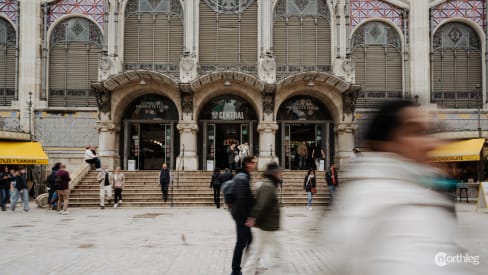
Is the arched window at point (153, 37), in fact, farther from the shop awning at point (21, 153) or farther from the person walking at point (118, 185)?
the person walking at point (118, 185)

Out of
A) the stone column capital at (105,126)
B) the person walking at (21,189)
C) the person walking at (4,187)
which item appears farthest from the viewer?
the stone column capital at (105,126)

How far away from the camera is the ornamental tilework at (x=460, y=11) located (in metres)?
29.4

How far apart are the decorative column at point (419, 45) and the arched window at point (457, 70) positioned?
603mm

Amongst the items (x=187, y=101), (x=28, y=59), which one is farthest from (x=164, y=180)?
(x=28, y=59)

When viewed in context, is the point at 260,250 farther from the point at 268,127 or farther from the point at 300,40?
the point at 300,40

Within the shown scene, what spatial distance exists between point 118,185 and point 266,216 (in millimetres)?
15001

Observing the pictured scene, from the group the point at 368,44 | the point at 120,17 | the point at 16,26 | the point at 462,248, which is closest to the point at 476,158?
the point at 368,44

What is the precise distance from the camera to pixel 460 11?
29484 millimetres

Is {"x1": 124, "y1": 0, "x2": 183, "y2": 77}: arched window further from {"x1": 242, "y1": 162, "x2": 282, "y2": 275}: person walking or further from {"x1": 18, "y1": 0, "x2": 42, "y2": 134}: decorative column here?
{"x1": 242, "y1": 162, "x2": 282, "y2": 275}: person walking

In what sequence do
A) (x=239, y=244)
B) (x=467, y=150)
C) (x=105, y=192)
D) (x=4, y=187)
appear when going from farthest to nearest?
(x=467, y=150), (x=105, y=192), (x=4, y=187), (x=239, y=244)

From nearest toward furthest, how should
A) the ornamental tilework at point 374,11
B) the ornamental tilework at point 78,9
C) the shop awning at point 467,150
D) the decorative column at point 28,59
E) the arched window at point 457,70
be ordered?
the shop awning at point 467,150, the decorative column at point 28,59, the ornamental tilework at point 78,9, the arched window at point 457,70, the ornamental tilework at point 374,11

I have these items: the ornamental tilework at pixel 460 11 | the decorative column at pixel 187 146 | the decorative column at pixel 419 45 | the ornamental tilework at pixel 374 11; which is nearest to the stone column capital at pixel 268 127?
the decorative column at pixel 187 146

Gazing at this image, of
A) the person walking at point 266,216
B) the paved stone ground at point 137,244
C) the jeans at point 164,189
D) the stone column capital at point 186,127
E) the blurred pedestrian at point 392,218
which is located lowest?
the paved stone ground at point 137,244

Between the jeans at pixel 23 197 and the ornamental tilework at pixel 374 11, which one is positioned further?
the ornamental tilework at pixel 374 11
